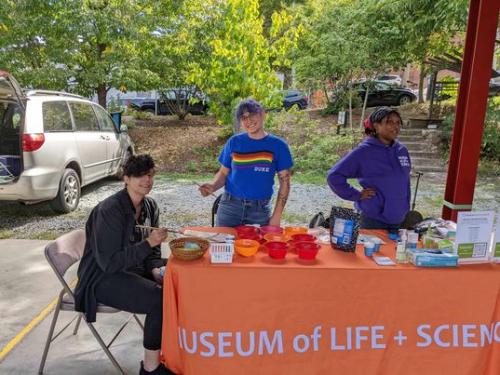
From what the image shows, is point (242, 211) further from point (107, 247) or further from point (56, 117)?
point (56, 117)

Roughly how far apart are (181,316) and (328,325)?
739 mm

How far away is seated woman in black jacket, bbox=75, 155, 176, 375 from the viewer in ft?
7.30

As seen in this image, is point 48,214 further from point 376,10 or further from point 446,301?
point 376,10

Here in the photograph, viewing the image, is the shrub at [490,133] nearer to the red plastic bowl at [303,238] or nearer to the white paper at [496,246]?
the white paper at [496,246]

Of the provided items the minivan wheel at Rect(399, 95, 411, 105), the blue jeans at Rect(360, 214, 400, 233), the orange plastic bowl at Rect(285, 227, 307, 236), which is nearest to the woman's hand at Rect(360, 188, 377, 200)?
the blue jeans at Rect(360, 214, 400, 233)

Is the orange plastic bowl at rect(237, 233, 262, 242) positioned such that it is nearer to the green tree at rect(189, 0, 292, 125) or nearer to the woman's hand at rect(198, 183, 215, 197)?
the woman's hand at rect(198, 183, 215, 197)

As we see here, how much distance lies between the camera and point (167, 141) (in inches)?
446

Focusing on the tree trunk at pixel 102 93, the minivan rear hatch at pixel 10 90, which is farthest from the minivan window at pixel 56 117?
the tree trunk at pixel 102 93

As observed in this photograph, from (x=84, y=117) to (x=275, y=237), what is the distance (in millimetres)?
4867

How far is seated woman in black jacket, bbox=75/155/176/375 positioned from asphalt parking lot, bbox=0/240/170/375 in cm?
48

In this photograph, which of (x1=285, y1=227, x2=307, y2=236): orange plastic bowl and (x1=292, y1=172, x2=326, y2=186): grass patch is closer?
(x1=285, y1=227, x2=307, y2=236): orange plastic bowl

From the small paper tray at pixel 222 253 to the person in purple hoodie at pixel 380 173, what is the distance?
1.13 meters

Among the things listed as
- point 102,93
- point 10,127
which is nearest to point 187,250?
point 10,127

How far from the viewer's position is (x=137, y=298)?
2.28 meters
